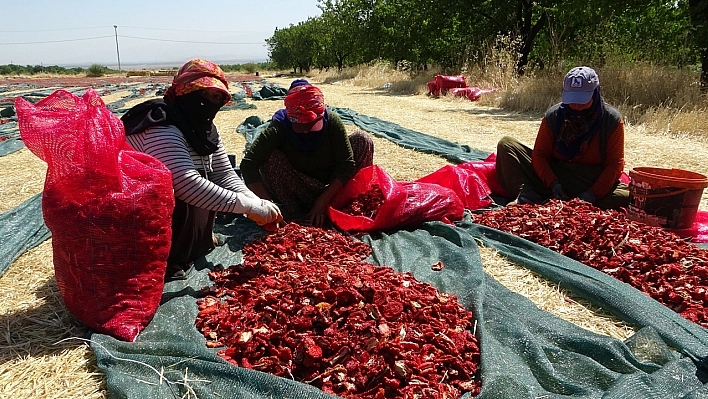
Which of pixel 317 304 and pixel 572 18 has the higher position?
pixel 572 18

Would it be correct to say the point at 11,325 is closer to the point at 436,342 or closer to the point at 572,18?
the point at 436,342

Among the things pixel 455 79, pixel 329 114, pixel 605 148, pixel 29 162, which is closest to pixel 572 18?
pixel 455 79

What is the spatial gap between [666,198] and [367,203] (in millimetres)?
2073

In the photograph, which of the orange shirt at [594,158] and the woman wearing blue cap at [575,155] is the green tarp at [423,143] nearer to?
the woman wearing blue cap at [575,155]

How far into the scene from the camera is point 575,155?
154 inches

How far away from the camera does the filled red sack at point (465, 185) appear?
4051mm

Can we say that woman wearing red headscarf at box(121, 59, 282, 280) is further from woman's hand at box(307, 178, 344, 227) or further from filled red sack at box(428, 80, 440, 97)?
filled red sack at box(428, 80, 440, 97)

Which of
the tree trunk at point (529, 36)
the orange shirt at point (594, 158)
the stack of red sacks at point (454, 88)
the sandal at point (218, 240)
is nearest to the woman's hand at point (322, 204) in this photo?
the sandal at point (218, 240)

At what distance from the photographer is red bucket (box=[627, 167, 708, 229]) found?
3.13 meters

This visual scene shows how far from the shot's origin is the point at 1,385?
6.04 ft

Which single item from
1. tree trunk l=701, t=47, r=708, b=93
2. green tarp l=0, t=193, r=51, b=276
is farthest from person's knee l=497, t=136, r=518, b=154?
tree trunk l=701, t=47, r=708, b=93

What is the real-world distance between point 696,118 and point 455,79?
7788mm

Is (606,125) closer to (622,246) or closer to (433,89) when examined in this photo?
(622,246)

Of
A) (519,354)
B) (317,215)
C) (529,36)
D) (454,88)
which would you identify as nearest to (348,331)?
(519,354)
